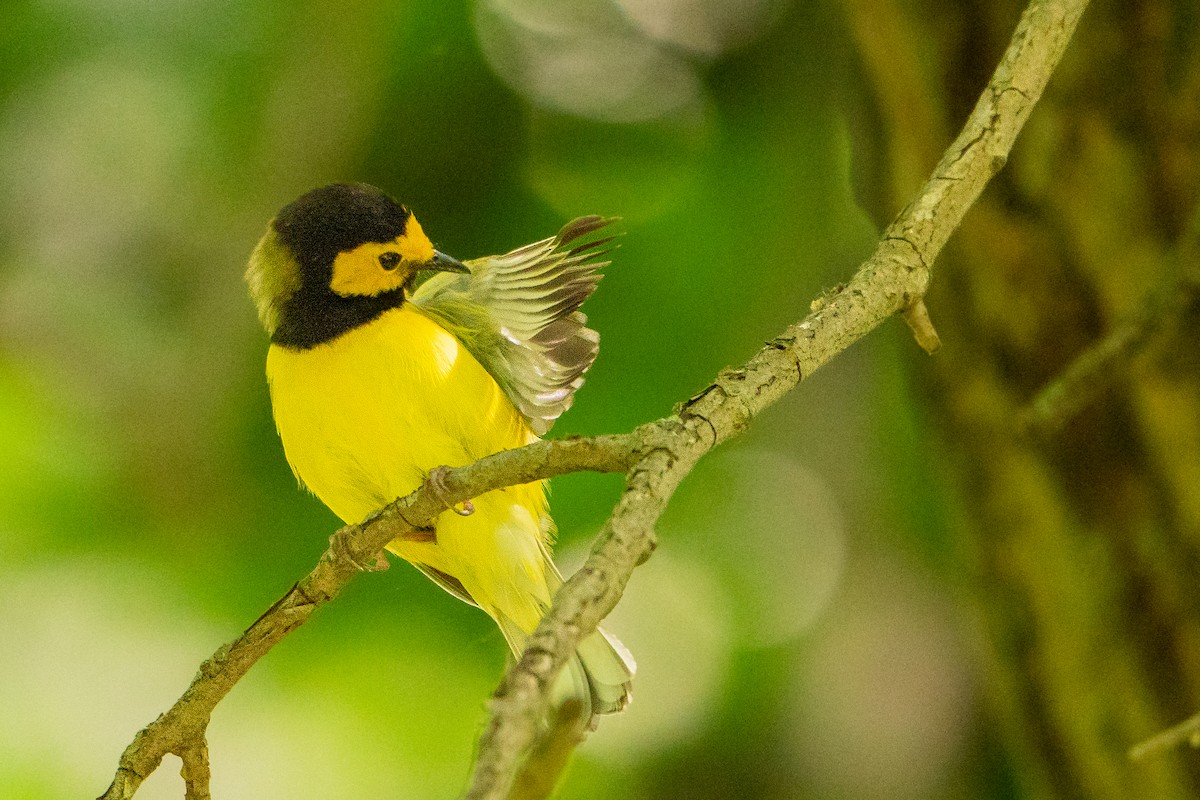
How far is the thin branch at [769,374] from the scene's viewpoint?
125cm

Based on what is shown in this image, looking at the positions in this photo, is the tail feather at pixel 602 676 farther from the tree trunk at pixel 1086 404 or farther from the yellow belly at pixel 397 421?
the tree trunk at pixel 1086 404

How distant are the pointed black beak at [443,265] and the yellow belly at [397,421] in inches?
4.5

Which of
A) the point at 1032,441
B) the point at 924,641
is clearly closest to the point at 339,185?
the point at 1032,441

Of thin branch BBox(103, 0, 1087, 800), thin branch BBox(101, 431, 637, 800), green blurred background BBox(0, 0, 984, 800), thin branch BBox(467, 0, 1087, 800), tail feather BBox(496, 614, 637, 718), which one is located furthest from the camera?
green blurred background BBox(0, 0, 984, 800)

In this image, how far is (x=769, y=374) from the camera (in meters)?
1.90

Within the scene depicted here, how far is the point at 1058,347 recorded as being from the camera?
3.34 m

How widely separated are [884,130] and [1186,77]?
2.42ft

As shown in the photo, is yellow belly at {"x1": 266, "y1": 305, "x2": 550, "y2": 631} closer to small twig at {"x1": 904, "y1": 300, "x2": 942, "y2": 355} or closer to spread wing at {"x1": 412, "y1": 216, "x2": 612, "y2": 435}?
spread wing at {"x1": 412, "y1": 216, "x2": 612, "y2": 435}

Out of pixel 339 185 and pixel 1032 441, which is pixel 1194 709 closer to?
pixel 1032 441

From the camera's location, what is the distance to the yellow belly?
9.53ft

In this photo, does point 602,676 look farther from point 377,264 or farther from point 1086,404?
point 1086,404

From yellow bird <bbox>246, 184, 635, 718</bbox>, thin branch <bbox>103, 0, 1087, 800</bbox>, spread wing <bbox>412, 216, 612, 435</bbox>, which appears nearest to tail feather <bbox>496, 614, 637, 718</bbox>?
yellow bird <bbox>246, 184, 635, 718</bbox>

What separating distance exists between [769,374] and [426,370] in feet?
3.95

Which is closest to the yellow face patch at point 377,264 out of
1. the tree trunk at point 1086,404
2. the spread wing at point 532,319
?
the spread wing at point 532,319
